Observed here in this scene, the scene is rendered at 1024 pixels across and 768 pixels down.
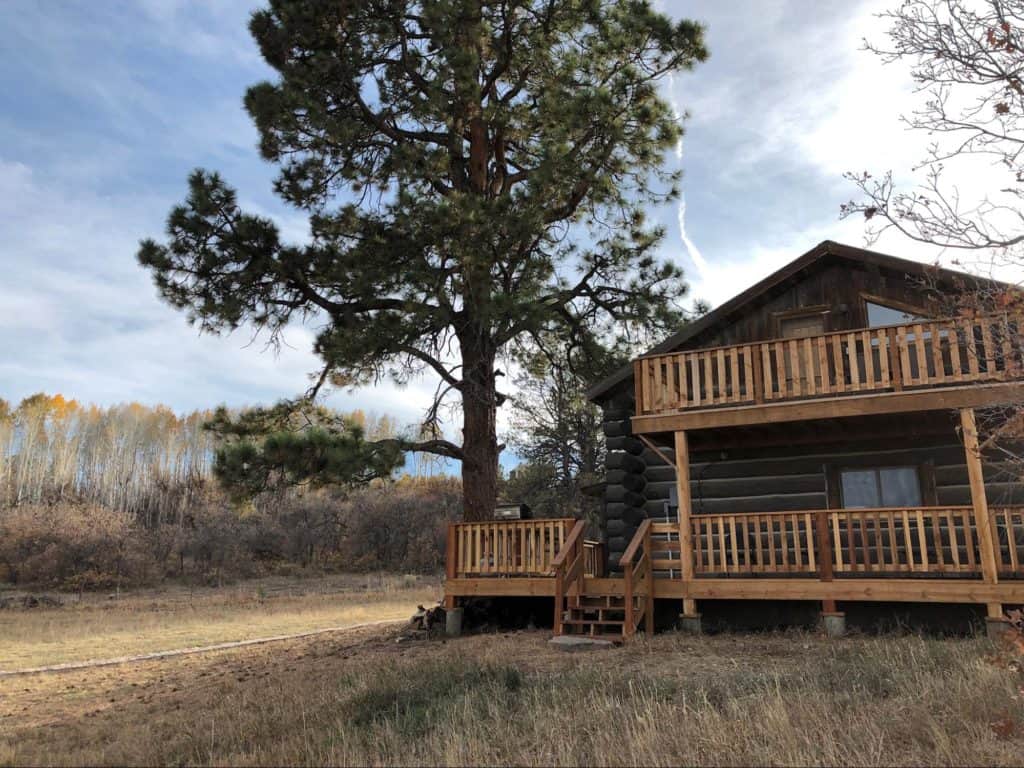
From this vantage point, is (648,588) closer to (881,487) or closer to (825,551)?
(825,551)

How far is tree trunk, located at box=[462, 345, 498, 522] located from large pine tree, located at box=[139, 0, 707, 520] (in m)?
0.05

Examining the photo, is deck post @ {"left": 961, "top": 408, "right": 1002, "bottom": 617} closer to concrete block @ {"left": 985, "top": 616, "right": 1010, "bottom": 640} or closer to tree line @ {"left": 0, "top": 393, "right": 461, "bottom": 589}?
concrete block @ {"left": 985, "top": 616, "right": 1010, "bottom": 640}

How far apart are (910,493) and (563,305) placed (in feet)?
28.5

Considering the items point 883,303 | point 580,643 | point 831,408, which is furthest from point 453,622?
point 883,303

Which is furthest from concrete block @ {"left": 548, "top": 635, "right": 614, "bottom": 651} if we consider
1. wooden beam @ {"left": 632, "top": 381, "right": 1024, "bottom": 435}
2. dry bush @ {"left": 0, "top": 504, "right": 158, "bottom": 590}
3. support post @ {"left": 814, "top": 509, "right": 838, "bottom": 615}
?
dry bush @ {"left": 0, "top": 504, "right": 158, "bottom": 590}

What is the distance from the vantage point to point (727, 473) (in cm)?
1565

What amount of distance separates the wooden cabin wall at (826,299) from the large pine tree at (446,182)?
286cm

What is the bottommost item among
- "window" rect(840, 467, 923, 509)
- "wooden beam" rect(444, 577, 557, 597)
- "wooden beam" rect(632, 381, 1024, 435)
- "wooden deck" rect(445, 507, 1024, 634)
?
"wooden beam" rect(444, 577, 557, 597)

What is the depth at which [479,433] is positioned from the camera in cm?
1766

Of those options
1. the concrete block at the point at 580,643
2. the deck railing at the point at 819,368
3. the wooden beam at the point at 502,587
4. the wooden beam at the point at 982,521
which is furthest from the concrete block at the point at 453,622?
the wooden beam at the point at 982,521

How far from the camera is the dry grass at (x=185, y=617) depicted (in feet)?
58.7

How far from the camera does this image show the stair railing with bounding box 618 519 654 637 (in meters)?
12.4

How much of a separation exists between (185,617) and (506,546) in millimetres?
15752

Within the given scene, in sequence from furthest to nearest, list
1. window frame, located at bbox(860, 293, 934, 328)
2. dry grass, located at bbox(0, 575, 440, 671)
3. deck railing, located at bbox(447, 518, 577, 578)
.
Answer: dry grass, located at bbox(0, 575, 440, 671) < window frame, located at bbox(860, 293, 934, 328) < deck railing, located at bbox(447, 518, 577, 578)
